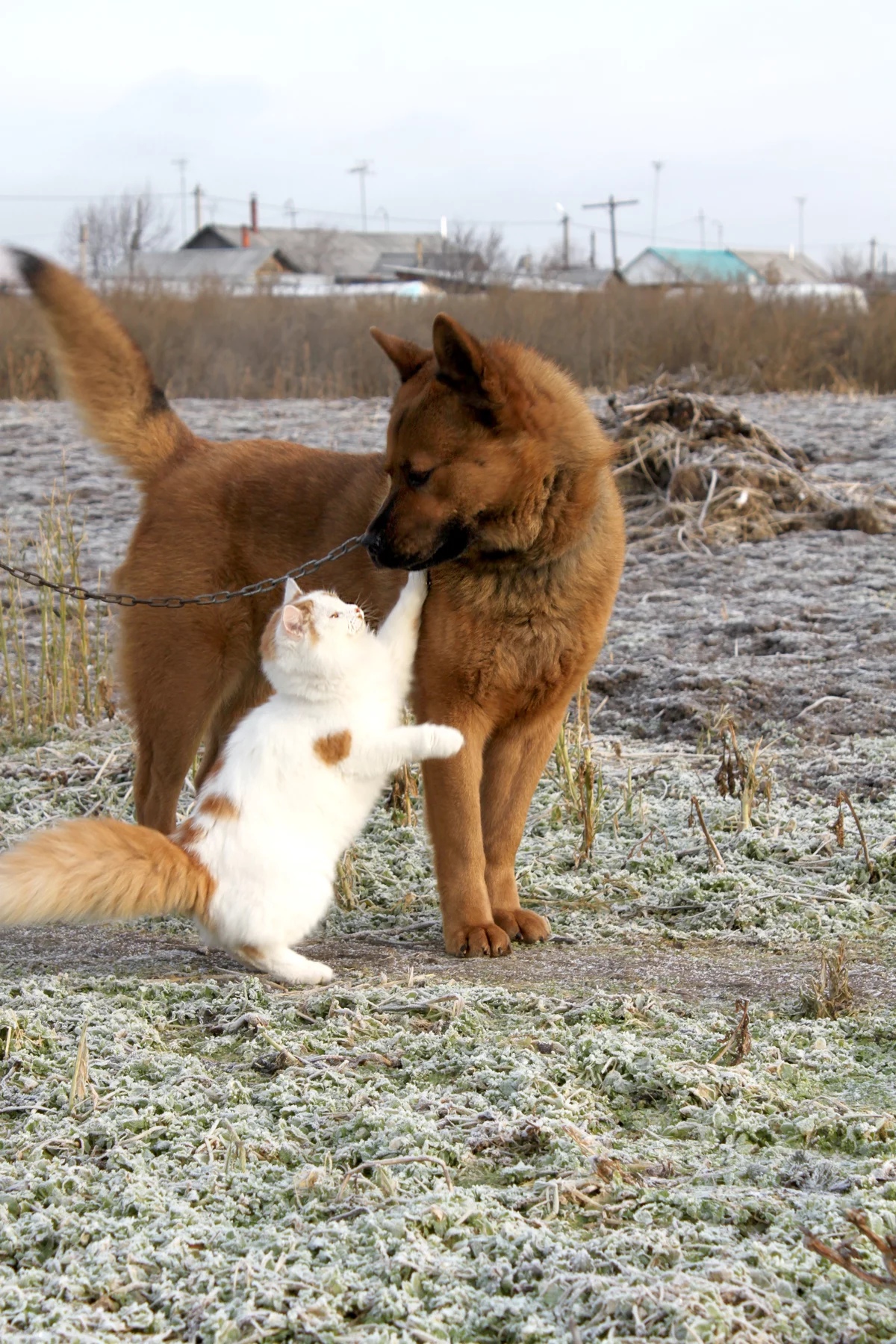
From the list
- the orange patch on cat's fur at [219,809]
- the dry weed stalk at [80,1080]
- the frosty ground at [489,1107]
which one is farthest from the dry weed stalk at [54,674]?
the dry weed stalk at [80,1080]

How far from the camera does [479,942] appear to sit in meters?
3.59

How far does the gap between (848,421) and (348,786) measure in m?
10.3

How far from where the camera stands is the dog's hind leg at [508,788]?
12.8ft

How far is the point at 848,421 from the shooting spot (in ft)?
41.1

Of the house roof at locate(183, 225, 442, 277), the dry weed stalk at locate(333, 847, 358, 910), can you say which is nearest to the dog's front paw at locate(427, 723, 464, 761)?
the dry weed stalk at locate(333, 847, 358, 910)

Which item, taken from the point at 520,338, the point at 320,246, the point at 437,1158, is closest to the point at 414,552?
the point at 437,1158

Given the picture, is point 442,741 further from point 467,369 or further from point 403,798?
point 403,798

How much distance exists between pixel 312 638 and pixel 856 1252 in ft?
6.50

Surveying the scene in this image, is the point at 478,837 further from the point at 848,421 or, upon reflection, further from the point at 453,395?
the point at 848,421

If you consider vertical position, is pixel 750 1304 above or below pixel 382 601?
below

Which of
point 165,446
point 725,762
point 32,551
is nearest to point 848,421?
point 32,551

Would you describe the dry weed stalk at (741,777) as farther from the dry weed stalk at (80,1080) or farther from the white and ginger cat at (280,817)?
the dry weed stalk at (80,1080)

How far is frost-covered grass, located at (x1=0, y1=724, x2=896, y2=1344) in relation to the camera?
184 cm

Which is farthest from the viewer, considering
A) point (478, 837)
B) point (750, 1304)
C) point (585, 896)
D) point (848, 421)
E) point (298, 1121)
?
point (848, 421)
